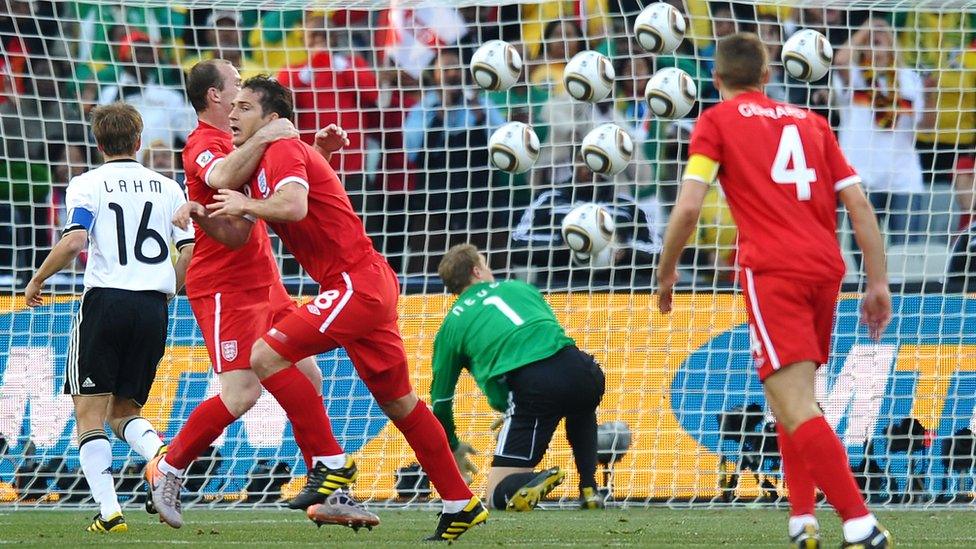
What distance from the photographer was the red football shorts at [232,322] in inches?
245

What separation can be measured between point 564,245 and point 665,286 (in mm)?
4780

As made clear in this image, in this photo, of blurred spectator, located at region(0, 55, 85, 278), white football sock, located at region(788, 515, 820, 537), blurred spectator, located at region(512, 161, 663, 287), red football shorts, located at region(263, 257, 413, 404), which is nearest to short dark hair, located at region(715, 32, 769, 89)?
white football sock, located at region(788, 515, 820, 537)

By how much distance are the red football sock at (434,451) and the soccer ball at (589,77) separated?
10.7 feet

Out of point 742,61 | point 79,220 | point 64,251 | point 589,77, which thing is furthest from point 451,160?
point 742,61

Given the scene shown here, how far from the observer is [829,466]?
4469 millimetres

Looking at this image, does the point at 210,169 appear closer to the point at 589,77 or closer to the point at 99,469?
the point at 99,469

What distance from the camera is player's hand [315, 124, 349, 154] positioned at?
20.2 feet

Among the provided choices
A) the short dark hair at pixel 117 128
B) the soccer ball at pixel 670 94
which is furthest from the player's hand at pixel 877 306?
the soccer ball at pixel 670 94

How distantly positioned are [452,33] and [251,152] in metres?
4.59

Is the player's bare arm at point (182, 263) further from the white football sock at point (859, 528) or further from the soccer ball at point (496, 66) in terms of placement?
the white football sock at point (859, 528)

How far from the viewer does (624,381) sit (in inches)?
355

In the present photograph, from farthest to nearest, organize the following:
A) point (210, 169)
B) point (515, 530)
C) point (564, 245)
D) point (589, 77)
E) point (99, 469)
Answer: point (564, 245) < point (589, 77) < point (99, 469) < point (515, 530) < point (210, 169)

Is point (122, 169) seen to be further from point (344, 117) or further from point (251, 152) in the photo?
point (344, 117)

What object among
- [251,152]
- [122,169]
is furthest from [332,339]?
[122,169]
